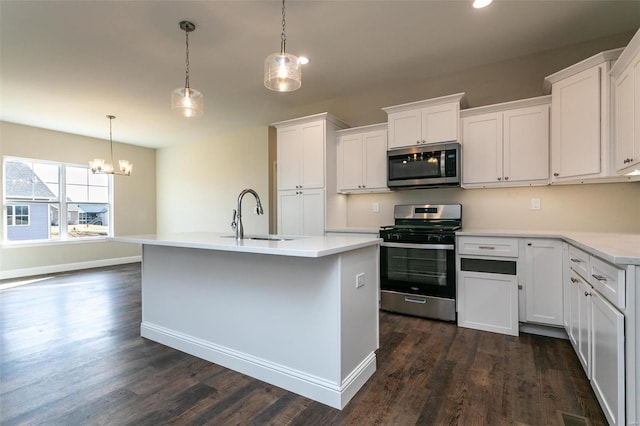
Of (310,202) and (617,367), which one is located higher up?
(310,202)

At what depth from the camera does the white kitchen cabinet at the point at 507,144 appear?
9.80 ft

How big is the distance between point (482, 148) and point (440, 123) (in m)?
0.51

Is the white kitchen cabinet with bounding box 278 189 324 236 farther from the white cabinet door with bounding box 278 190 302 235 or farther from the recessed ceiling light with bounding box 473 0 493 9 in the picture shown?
the recessed ceiling light with bounding box 473 0 493 9

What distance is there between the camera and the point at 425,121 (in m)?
3.41

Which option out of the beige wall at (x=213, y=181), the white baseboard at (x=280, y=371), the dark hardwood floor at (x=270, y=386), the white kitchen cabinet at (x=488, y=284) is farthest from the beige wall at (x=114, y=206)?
the white kitchen cabinet at (x=488, y=284)

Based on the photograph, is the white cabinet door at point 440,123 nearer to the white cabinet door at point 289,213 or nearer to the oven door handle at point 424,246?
the oven door handle at point 424,246

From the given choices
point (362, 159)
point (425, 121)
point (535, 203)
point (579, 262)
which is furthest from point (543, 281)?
point (362, 159)

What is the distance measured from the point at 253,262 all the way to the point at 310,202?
202cm

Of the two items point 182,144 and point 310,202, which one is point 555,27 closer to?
point 310,202

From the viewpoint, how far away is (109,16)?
2.53 metres

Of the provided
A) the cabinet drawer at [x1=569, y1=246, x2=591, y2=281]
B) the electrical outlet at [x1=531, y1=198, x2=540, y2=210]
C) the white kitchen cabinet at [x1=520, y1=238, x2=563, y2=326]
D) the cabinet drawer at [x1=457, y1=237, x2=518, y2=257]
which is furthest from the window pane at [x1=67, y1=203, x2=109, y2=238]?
the cabinet drawer at [x1=569, y1=246, x2=591, y2=281]

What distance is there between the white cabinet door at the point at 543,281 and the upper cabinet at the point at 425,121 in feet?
4.34

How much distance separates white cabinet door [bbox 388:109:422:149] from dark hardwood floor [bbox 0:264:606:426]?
197 cm

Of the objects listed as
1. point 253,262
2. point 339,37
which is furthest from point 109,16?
point 253,262
